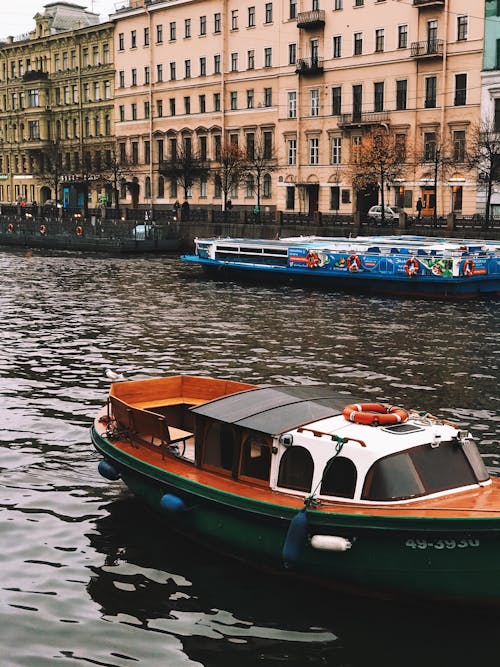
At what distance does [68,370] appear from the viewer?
21.0 m

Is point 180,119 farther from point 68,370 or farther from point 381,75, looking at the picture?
point 68,370

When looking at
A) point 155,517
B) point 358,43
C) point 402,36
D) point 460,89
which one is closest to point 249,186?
point 358,43

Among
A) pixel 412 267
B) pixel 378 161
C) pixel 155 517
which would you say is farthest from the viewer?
pixel 378 161

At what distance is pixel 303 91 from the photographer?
66875 mm

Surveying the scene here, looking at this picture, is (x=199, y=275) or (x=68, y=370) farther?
(x=199, y=275)

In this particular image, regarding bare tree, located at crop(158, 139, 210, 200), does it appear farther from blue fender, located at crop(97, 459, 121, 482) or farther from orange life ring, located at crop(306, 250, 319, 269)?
blue fender, located at crop(97, 459, 121, 482)

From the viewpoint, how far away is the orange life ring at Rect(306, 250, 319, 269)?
41.4 metres

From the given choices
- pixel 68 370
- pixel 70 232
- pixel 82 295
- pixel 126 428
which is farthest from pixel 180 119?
pixel 126 428

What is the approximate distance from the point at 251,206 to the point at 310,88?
9676 millimetres

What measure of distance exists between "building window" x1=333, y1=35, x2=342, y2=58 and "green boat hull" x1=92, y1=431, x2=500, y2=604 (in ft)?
189

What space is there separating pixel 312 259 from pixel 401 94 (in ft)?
75.1

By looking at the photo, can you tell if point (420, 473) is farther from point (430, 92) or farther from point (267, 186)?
point (267, 186)

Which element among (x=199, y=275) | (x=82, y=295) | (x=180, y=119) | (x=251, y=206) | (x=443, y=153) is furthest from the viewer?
(x=180, y=119)

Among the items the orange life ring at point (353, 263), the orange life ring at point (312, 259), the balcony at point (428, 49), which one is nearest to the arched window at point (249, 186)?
the balcony at point (428, 49)
